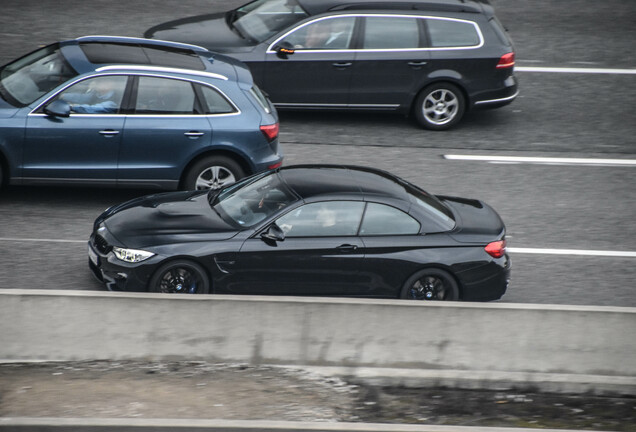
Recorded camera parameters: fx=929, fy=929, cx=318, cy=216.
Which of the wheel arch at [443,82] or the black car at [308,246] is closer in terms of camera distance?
the black car at [308,246]

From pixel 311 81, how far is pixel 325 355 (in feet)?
22.1

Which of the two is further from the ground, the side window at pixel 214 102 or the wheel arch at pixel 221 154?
the side window at pixel 214 102

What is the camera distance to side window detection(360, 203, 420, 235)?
9000 millimetres

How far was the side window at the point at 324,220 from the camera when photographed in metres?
8.89

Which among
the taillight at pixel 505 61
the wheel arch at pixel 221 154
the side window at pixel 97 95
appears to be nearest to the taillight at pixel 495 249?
the wheel arch at pixel 221 154

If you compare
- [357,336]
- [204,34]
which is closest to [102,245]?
[357,336]

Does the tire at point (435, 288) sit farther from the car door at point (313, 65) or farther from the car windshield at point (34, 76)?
the car door at point (313, 65)

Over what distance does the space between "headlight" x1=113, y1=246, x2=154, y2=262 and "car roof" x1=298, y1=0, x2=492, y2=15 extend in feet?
21.0

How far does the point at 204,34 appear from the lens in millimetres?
14094

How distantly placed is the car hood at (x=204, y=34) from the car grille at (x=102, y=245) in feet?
17.4

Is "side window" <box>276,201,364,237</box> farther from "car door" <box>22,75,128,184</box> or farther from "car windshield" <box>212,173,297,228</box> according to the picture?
"car door" <box>22,75,128,184</box>

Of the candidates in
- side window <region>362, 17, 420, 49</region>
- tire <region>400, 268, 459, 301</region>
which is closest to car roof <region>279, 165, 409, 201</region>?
tire <region>400, 268, 459, 301</region>

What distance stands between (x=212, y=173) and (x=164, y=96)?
3.54 feet

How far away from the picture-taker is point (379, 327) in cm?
778
